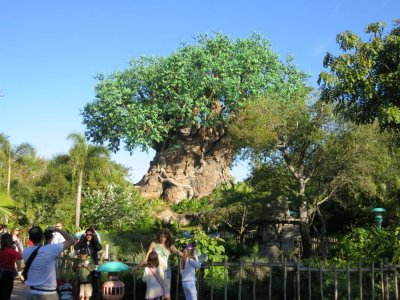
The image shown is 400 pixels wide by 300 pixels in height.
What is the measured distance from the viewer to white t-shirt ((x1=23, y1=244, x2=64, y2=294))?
6.04m

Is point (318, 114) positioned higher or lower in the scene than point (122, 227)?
higher

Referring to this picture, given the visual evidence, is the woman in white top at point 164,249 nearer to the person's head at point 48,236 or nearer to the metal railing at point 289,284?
the metal railing at point 289,284

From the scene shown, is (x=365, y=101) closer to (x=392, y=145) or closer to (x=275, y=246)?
(x=392, y=145)

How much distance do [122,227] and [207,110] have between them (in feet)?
32.4

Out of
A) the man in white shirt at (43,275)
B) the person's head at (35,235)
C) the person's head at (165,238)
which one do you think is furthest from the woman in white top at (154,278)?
the man in white shirt at (43,275)

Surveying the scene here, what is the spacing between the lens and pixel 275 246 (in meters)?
22.5

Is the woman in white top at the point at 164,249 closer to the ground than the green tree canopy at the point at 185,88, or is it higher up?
closer to the ground

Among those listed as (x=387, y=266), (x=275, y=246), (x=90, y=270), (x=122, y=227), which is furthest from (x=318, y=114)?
(x=122, y=227)

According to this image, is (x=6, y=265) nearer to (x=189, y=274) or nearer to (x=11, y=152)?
(x=189, y=274)

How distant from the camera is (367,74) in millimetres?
10922

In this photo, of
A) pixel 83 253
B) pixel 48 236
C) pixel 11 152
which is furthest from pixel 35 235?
pixel 11 152

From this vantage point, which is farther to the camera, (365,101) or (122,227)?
(122,227)

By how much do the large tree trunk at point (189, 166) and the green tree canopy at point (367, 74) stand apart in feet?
90.3

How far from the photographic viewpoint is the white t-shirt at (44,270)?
604 centimetres
